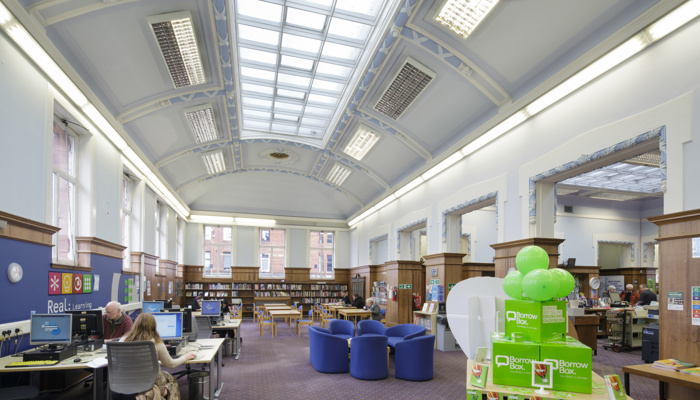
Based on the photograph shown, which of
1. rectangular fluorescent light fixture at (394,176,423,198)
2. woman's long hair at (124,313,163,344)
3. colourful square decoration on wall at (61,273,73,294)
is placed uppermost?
rectangular fluorescent light fixture at (394,176,423,198)

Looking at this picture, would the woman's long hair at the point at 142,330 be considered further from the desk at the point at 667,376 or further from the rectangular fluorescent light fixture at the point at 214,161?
the rectangular fluorescent light fixture at the point at 214,161

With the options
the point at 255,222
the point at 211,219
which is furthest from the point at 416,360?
the point at 211,219

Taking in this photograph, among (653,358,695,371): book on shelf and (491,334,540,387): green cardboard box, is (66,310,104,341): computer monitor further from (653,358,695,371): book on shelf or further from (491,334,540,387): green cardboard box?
(653,358,695,371): book on shelf

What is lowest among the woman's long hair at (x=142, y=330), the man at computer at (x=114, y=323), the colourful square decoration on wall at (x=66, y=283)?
the man at computer at (x=114, y=323)

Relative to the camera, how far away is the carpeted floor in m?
6.18

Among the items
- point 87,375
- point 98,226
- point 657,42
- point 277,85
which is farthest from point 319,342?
point 657,42

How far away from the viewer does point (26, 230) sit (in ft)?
17.4

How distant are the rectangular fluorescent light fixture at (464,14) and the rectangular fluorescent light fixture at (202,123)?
5.83 m

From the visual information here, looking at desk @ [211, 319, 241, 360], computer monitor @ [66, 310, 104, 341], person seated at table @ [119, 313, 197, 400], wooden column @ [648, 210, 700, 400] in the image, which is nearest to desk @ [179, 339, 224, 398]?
person seated at table @ [119, 313, 197, 400]

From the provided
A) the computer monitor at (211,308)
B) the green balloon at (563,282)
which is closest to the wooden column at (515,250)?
the green balloon at (563,282)

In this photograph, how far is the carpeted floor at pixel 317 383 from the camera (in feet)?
20.3

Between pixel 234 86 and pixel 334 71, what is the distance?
216 cm

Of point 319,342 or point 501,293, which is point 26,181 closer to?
point 319,342

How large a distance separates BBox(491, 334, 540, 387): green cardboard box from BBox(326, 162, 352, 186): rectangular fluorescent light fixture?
38.3 ft
